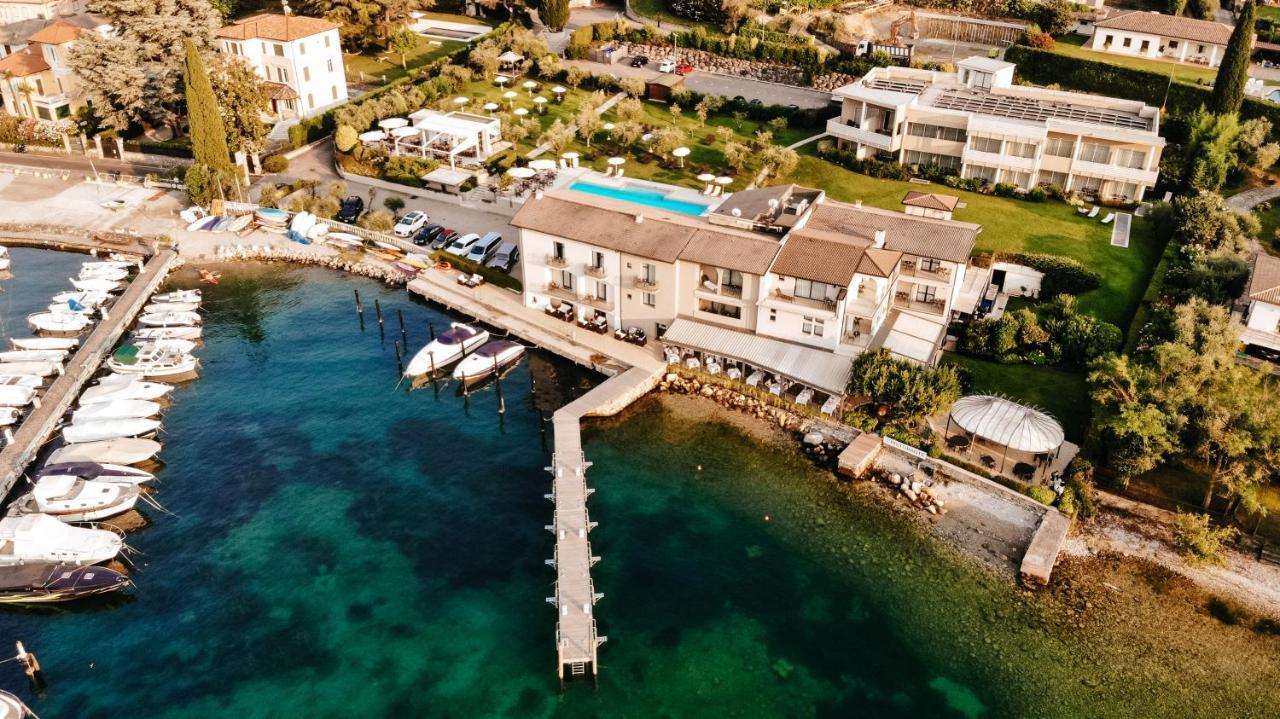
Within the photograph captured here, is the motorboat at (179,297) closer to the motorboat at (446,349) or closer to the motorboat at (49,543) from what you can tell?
the motorboat at (446,349)

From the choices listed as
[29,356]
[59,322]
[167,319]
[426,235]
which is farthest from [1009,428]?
[59,322]

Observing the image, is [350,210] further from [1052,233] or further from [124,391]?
[1052,233]

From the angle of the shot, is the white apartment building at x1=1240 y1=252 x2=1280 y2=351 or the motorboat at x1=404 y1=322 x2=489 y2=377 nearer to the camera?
the white apartment building at x1=1240 y1=252 x2=1280 y2=351

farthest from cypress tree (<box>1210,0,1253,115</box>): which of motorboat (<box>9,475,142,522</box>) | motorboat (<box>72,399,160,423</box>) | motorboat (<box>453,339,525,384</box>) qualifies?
motorboat (<box>9,475,142,522</box>)

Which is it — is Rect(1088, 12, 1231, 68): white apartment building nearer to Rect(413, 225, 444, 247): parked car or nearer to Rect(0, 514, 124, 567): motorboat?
Rect(413, 225, 444, 247): parked car

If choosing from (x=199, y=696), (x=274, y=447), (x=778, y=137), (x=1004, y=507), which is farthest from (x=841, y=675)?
(x=778, y=137)

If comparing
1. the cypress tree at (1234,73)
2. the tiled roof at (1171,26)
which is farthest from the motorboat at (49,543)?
the tiled roof at (1171,26)
